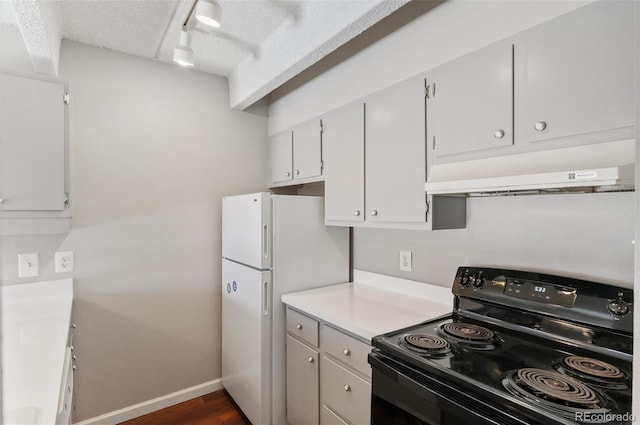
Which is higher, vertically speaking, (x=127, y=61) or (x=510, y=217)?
(x=127, y=61)

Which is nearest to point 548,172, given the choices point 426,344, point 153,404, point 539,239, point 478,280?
point 539,239

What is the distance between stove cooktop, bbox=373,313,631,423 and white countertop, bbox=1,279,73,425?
1091 mm

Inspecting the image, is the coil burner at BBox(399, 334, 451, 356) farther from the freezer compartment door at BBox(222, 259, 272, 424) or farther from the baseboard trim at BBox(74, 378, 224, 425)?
the baseboard trim at BBox(74, 378, 224, 425)

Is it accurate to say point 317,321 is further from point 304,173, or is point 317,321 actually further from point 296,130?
point 296,130

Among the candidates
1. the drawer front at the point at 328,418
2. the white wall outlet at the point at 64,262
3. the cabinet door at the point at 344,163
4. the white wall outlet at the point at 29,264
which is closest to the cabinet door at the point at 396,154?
the cabinet door at the point at 344,163

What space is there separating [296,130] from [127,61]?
124cm

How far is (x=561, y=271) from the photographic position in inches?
56.8

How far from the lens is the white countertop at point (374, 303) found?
1.60 meters

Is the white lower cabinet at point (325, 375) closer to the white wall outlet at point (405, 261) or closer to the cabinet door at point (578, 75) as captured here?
the white wall outlet at point (405, 261)

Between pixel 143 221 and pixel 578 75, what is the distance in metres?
2.52

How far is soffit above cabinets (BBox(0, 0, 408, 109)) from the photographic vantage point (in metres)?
1.53

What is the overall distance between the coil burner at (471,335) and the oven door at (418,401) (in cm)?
27

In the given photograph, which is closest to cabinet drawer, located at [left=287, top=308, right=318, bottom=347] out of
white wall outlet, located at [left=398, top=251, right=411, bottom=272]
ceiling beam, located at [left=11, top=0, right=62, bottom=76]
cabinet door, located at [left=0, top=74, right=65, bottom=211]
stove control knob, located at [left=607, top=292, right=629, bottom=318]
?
white wall outlet, located at [left=398, top=251, right=411, bottom=272]

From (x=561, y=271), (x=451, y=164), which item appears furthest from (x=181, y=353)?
(x=561, y=271)
